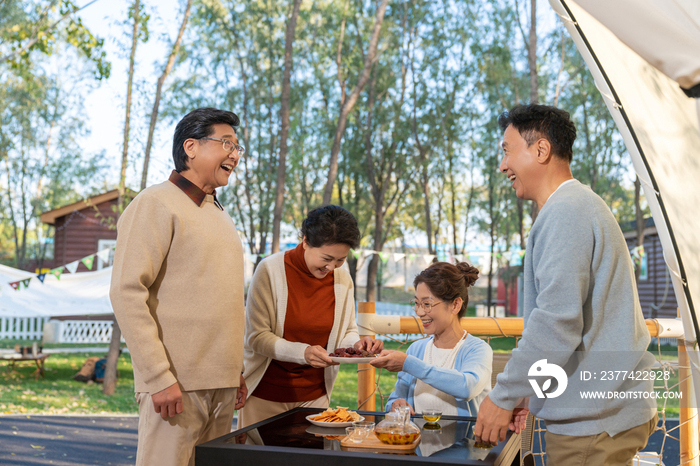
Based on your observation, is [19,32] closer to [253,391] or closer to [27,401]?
[27,401]

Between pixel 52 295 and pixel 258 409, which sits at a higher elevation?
pixel 52 295

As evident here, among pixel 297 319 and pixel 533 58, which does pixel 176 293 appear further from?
pixel 533 58

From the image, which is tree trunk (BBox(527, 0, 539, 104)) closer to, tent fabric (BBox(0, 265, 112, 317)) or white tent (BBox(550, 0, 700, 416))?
tent fabric (BBox(0, 265, 112, 317))

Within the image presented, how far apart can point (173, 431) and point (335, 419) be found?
510 millimetres

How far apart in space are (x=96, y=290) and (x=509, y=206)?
46.4 ft

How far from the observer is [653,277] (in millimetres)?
18031

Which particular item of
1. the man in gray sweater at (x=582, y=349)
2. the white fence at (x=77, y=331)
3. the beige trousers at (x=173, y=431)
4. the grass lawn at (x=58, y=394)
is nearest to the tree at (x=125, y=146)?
the grass lawn at (x=58, y=394)

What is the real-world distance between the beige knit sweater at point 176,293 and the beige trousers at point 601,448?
1076 millimetres

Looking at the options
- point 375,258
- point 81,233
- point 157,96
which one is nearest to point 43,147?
point 81,233

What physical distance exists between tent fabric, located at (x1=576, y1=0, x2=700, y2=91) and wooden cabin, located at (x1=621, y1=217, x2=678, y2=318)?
1672cm

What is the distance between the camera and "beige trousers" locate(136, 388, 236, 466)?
1.88 metres

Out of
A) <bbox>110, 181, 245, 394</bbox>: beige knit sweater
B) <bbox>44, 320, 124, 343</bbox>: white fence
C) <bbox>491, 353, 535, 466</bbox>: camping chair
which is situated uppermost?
<bbox>110, 181, 245, 394</bbox>: beige knit sweater

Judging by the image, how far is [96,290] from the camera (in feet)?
34.0

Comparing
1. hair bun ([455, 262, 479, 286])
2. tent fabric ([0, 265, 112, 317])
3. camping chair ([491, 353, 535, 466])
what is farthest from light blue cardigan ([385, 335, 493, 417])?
tent fabric ([0, 265, 112, 317])
